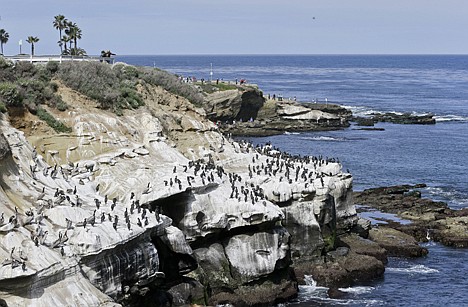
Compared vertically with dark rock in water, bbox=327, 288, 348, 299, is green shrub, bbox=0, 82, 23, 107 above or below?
above

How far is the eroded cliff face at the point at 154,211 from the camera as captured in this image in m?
33.8

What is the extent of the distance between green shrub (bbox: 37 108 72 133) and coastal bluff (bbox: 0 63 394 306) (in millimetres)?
457

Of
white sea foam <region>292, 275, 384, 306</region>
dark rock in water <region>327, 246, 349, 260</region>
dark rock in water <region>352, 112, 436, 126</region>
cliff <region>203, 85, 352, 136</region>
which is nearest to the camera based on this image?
white sea foam <region>292, 275, 384, 306</region>

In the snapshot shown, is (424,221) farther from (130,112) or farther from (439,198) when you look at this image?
(130,112)

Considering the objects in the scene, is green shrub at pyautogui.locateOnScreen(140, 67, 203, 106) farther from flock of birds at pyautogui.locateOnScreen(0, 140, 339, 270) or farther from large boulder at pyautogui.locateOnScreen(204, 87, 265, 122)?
large boulder at pyautogui.locateOnScreen(204, 87, 265, 122)

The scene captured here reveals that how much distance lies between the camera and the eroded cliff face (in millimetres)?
33781

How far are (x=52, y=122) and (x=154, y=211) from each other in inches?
434

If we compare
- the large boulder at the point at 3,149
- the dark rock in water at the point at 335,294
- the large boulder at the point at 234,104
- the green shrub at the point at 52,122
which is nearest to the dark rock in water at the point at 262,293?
the dark rock in water at the point at 335,294

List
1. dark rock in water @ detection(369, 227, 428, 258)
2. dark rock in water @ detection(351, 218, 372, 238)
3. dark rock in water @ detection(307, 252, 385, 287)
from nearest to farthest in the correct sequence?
dark rock in water @ detection(307, 252, 385, 287), dark rock in water @ detection(369, 227, 428, 258), dark rock in water @ detection(351, 218, 372, 238)

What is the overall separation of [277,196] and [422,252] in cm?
1296

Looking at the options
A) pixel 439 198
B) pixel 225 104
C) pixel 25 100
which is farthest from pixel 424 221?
pixel 225 104

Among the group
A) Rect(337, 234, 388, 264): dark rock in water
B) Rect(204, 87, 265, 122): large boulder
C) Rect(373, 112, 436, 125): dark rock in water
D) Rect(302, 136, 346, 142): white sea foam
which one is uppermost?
Rect(204, 87, 265, 122): large boulder

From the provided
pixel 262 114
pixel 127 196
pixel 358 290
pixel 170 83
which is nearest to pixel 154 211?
pixel 127 196
